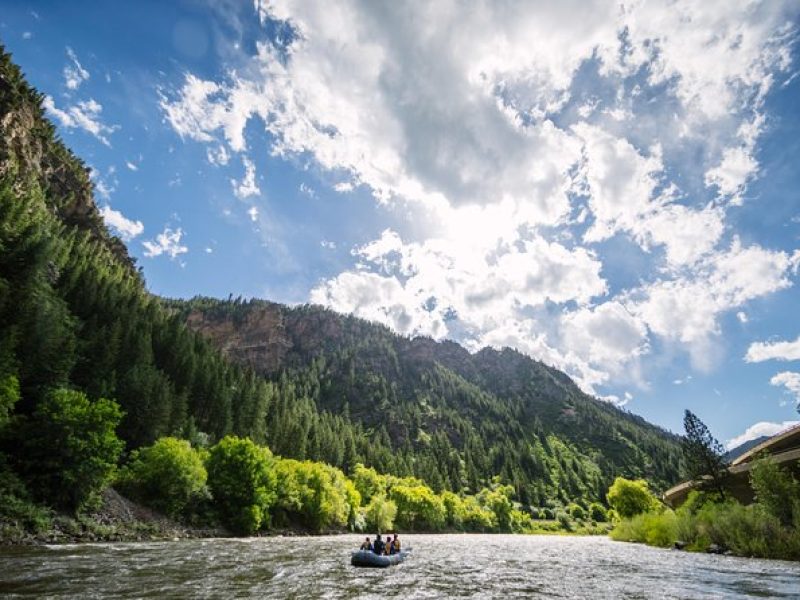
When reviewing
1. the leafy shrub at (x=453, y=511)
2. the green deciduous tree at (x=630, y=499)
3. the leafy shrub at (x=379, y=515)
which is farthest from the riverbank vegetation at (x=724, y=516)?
the leafy shrub at (x=453, y=511)

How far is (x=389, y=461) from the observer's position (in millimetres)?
177875

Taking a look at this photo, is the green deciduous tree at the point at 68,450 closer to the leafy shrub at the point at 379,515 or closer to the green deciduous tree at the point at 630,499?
the leafy shrub at the point at 379,515

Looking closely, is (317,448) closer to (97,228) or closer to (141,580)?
(97,228)

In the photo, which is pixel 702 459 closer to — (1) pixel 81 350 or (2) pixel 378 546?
(2) pixel 378 546

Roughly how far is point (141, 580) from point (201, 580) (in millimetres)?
3175

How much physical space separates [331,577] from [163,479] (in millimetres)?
43971

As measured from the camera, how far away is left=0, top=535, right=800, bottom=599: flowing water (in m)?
23.2

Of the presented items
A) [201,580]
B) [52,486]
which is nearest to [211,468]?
[52,486]

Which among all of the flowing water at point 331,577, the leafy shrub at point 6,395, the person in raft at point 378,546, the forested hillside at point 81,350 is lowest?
the flowing water at point 331,577

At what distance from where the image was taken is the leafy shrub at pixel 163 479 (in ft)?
208

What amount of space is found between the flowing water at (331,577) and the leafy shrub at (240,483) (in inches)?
1166

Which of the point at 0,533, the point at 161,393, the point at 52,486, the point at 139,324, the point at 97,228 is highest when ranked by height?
the point at 97,228

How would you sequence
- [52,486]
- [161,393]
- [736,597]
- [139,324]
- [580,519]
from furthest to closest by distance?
[580,519], [139,324], [161,393], [52,486], [736,597]

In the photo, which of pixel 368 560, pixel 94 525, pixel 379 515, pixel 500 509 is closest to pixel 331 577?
pixel 368 560
